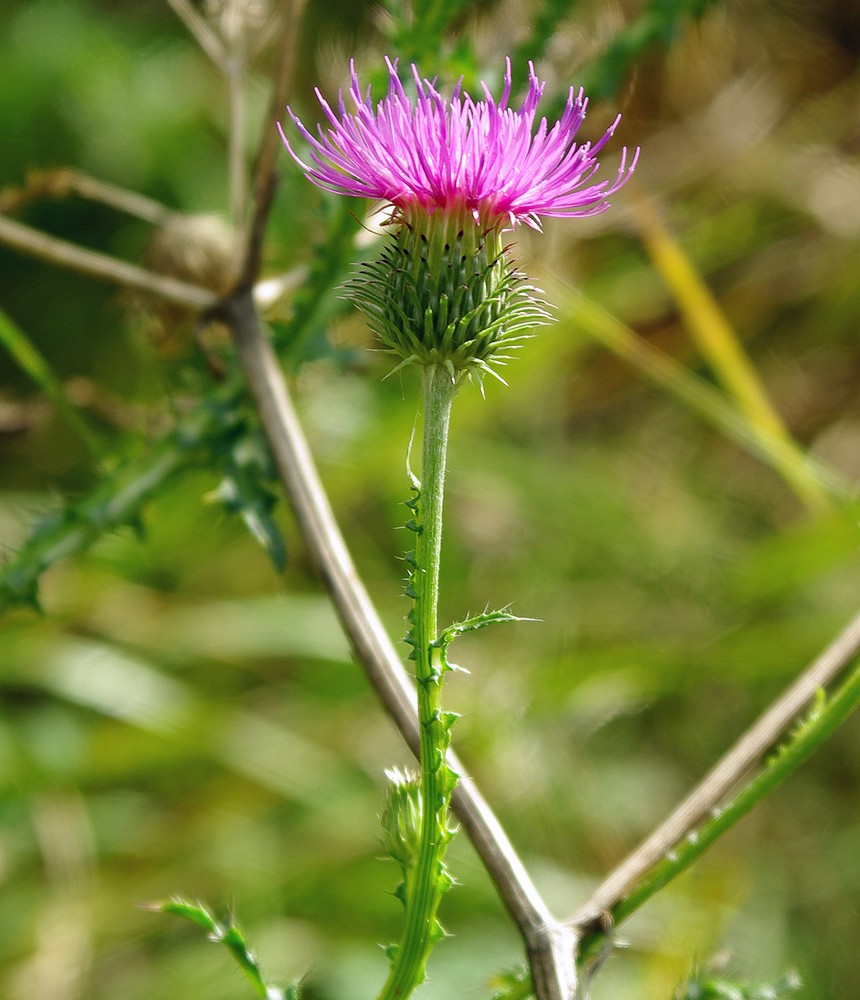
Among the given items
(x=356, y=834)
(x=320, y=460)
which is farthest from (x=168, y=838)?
(x=320, y=460)

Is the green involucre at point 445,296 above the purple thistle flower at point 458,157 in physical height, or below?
below

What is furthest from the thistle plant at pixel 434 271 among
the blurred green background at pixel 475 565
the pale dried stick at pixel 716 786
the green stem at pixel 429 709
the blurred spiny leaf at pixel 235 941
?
the blurred green background at pixel 475 565

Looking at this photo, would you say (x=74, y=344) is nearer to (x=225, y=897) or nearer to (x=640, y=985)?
(x=225, y=897)

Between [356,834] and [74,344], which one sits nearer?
A: [356,834]

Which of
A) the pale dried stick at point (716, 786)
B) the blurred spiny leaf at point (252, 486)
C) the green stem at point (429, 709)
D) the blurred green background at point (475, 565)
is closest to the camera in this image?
the green stem at point (429, 709)

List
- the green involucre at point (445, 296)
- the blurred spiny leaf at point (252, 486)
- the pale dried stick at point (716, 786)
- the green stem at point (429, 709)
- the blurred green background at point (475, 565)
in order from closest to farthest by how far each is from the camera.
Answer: the green stem at point (429, 709) → the green involucre at point (445, 296) → the pale dried stick at point (716, 786) → the blurred spiny leaf at point (252, 486) → the blurred green background at point (475, 565)

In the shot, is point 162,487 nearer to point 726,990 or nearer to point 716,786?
point 716,786

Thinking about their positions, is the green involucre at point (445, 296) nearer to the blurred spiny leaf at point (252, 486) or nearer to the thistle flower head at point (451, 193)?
the thistle flower head at point (451, 193)

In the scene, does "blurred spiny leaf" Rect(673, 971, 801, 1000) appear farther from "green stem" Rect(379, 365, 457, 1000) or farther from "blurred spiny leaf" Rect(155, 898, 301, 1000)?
"blurred spiny leaf" Rect(155, 898, 301, 1000)
